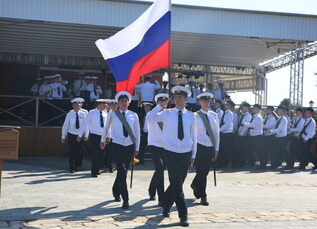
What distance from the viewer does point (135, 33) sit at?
953 centimetres

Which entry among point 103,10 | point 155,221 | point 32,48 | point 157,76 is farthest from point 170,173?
point 157,76

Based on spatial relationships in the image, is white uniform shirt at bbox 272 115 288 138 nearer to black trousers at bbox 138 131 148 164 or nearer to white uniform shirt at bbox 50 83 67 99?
black trousers at bbox 138 131 148 164

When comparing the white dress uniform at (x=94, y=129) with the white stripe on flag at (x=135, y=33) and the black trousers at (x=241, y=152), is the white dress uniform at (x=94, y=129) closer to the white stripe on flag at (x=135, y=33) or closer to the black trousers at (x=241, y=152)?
the white stripe on flag at (x=135, y=33)

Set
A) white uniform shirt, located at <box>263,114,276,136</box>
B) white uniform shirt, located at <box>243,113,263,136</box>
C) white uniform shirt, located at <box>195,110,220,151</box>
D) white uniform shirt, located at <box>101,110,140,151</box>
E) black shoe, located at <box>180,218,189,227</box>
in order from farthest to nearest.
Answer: white uniform shirt, located at <box>263,114,276,136</box> → white uniform shirt, located at <box>243,113,263,136</box> → white uniform shirt, located at <box>195,110,220,151</box> → white uniform shirt, located at <box>101,110,140,151</box> → black shoe, located at <box>180,218,189,227</box>

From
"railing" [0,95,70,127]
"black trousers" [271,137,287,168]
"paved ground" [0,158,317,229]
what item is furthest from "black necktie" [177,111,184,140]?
"railing" [0,95,70,127]

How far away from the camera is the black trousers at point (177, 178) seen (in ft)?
24.5

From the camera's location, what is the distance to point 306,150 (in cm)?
1669

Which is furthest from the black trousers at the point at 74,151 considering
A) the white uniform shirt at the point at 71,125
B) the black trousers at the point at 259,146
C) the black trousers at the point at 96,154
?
the black trousers at the point at 259,146

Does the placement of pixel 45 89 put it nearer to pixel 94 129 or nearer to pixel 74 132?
pixel 74 132

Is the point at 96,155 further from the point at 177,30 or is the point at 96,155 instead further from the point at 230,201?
the point at 177,30

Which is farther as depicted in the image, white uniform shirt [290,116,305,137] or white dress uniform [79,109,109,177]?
white uniform shirt [290,116,305,137]

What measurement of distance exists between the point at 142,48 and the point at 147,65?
35 centimetres

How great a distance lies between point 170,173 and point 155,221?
0.74 meters

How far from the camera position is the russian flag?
9062mm
